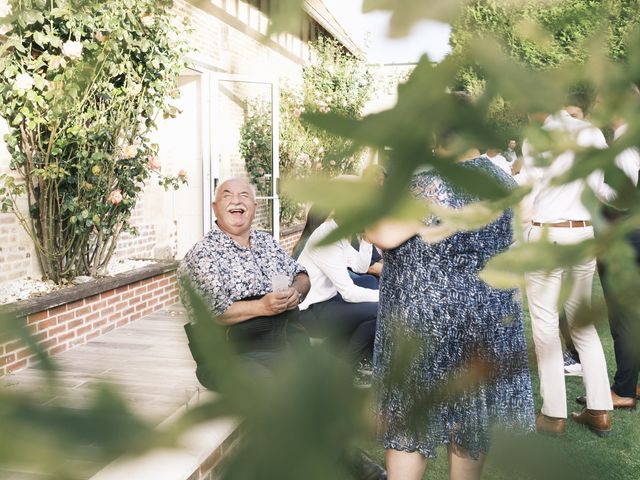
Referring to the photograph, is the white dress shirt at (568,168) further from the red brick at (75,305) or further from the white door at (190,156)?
the white door at (190,156)

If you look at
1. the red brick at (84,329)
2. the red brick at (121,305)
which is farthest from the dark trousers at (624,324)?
the red brick at (121,305)

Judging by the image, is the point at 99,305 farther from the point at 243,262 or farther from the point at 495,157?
the point at 495,157

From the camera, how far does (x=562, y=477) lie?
232mm

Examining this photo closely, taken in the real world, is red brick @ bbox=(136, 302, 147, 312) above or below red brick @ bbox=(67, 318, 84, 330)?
below

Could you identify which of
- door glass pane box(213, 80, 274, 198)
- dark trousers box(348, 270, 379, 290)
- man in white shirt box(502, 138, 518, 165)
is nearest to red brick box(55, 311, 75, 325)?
dark trousers box(348, 270, 379, 290)

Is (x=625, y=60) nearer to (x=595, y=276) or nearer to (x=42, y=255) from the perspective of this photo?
(x=595, y=276)

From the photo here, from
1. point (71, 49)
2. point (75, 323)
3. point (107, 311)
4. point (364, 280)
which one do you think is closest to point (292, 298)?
point (364, 280)

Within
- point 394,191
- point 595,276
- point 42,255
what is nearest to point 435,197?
point 394,191

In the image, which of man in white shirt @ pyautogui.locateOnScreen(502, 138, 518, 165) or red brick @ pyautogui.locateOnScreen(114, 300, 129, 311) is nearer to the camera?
man in white shirt @ pyautogui.locateOnScreen(502, 138, 518, 165)

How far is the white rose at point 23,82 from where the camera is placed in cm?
460

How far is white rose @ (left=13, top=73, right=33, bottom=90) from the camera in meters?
4.60

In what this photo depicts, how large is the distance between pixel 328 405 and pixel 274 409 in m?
0.02

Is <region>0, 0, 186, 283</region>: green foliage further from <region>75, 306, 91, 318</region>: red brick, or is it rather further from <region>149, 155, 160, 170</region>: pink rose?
<region>75, 306, 91, 318</region>: red brick

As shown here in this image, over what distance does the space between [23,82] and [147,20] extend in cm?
145
